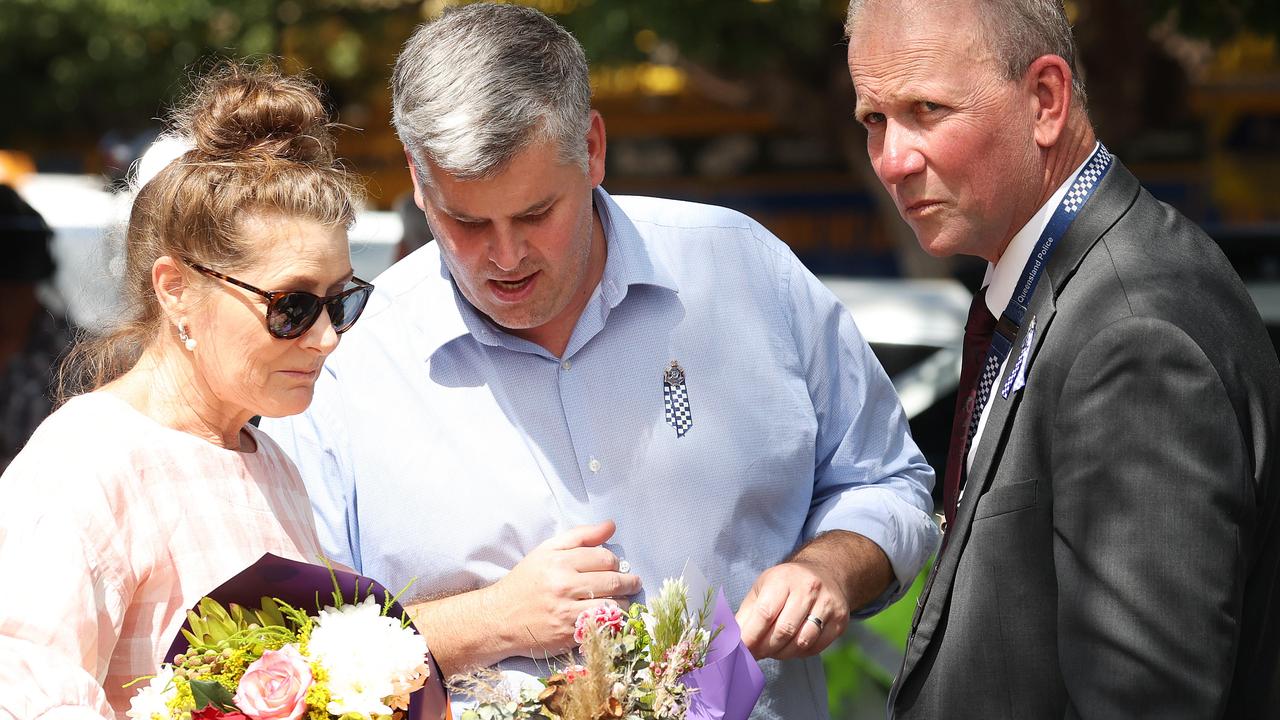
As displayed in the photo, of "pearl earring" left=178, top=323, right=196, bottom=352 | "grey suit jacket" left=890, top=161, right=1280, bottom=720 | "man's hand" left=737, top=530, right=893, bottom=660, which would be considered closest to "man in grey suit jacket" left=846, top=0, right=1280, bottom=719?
"grey suit jacket" left=890, top=161, right=1280, bottom=720

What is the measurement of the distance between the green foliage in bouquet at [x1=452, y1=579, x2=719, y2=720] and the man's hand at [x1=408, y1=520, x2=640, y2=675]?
277mm

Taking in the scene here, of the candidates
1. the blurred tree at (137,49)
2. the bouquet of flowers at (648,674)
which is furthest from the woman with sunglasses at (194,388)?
the blurred tree at (137,49)

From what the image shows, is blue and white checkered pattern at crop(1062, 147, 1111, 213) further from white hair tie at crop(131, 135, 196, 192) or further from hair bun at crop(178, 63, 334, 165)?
white hair tie at crop(131, 135, 196, 192)

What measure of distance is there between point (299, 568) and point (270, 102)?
0.82m

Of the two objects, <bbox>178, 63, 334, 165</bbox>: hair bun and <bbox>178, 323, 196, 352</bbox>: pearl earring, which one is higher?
<bbox>178, 63, 334, 165</bbox>: hair bun

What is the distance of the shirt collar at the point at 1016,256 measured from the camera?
2078mm

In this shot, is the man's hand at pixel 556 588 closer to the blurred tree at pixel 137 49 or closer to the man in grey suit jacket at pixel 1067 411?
the man in grey suit jacket at pixel 1067 411

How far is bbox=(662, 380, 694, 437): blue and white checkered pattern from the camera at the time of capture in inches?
102

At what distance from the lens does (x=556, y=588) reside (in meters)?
2.26

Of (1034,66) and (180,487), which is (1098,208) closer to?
(1034,66)

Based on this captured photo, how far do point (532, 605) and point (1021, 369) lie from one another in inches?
35.9

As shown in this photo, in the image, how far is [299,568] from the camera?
6.26 feet

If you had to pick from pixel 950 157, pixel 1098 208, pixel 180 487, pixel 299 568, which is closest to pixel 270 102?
pixel 180 487

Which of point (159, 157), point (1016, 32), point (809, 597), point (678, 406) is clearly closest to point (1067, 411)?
point (1016, 32)
